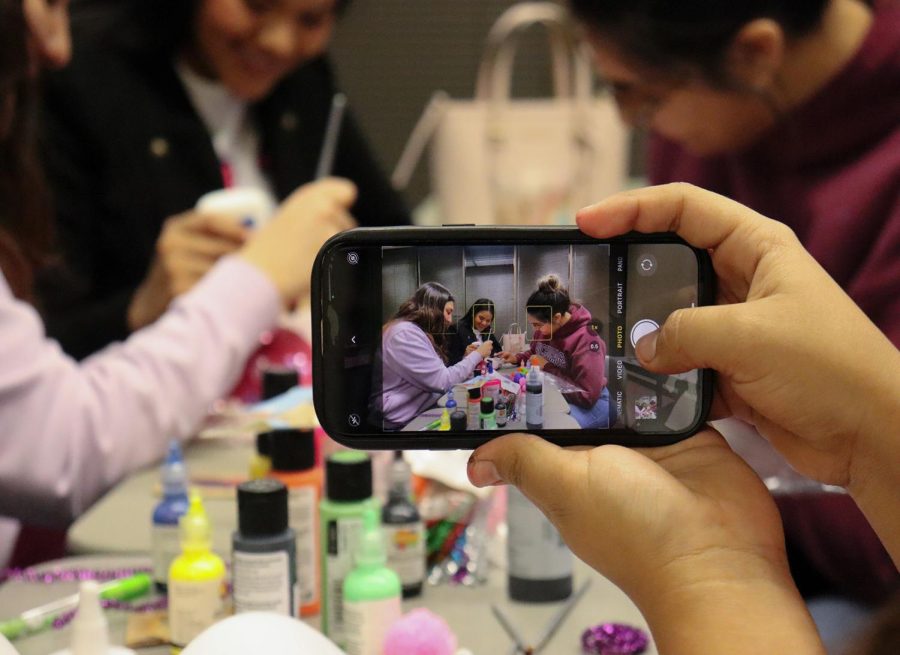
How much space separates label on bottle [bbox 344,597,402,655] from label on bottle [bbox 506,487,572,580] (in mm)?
127

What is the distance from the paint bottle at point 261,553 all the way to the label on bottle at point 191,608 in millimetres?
15

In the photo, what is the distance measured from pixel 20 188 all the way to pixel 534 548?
2.31ft

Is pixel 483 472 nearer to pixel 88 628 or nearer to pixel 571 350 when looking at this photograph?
pixel 571 350

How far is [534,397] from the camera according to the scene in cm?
55

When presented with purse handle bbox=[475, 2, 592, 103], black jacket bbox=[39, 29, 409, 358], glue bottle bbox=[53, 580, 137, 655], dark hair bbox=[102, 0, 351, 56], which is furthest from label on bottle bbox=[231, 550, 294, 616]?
purse handle bbox=[475, 2, 592, 103]

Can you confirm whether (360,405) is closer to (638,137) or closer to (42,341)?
(42,341)

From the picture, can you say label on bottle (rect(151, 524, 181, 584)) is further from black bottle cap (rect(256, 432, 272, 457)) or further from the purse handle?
the purse handle

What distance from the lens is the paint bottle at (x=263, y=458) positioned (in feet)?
2.35

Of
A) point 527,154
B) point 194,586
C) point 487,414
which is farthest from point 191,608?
point 527,154

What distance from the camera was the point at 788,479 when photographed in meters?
0.82

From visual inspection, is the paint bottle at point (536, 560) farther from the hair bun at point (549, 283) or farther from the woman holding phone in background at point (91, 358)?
the woman holding phone in background at point (91, 358)

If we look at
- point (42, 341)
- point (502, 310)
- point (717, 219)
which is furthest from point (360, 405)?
point (42, 341)

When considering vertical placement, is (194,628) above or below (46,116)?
below

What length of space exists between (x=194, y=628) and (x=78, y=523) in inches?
10.7
